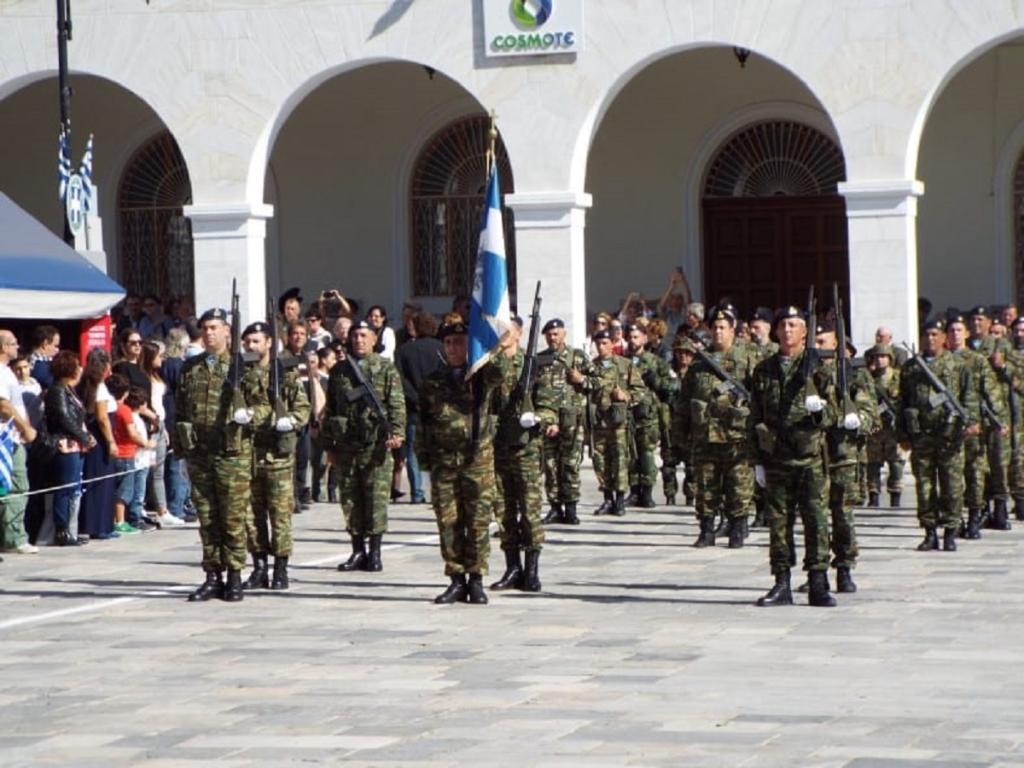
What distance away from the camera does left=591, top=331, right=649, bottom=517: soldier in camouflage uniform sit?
701 inches

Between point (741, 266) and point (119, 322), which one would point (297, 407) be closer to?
point (119, 322)

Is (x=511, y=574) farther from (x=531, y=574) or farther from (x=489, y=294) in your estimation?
(x=489, y=294)

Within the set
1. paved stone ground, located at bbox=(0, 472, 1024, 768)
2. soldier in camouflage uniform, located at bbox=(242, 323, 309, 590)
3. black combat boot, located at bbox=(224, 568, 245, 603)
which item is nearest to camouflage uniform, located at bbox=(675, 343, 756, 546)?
paved stone ground, located at bbox=(0, 472, 1024, 768)

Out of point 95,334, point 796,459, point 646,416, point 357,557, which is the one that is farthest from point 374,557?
point 95,334

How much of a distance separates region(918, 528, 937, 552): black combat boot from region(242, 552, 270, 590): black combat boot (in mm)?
4543

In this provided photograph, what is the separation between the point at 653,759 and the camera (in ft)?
26.2

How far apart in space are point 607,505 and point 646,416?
869 millimetres

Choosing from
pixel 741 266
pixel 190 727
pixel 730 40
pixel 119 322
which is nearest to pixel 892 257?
pixel 730 40

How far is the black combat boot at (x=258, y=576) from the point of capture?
13.3 m

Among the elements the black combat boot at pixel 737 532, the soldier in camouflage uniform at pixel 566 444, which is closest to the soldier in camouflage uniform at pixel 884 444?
the soldier in camouflage uniform at pixel 566 444

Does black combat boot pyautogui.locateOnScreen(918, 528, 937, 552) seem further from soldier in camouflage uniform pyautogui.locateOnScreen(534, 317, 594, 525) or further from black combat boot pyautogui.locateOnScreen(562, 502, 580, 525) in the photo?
black combat boot pyautogui.locateOnScreen(562, 502, 580, 525)

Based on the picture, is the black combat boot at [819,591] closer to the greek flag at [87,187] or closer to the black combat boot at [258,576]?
the black combat boot at [258,576]

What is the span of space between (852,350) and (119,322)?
30.3 ft

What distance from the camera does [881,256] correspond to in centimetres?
2078
